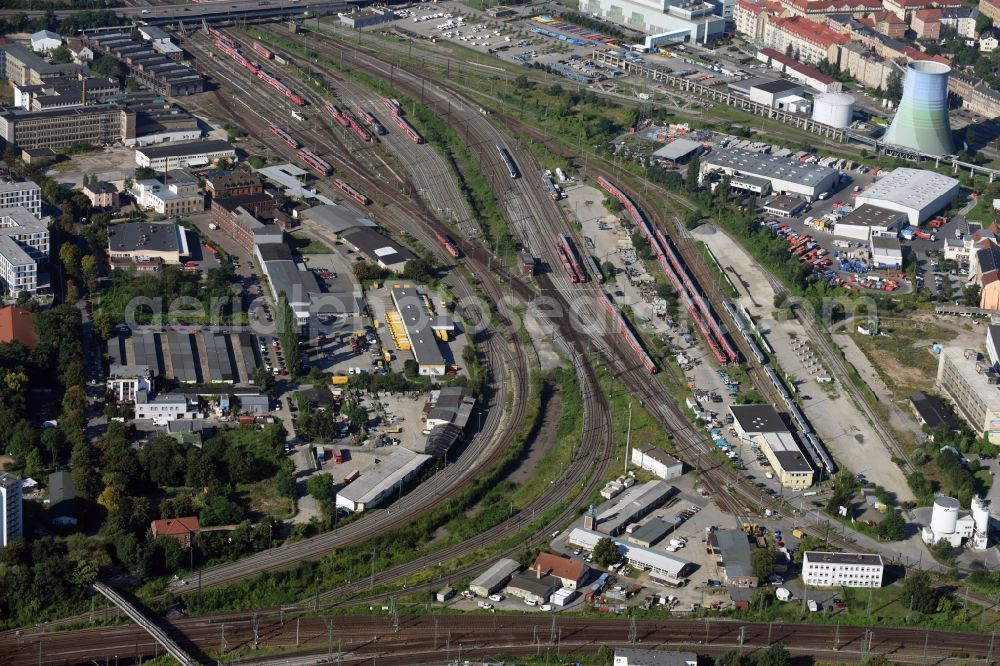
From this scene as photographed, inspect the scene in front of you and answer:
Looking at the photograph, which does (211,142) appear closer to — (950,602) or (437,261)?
(437,261)

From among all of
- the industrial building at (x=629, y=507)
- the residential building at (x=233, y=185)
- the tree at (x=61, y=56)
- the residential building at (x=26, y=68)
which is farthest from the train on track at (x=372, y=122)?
the industrial building at (x=629, y=507)

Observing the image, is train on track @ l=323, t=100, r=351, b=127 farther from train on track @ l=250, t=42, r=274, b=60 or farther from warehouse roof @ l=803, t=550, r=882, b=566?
warehouse roof @ l=803, t=550, r=882, b=566

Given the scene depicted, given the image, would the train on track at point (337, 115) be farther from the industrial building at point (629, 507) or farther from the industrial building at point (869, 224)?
the industrial building at point (629, 507)

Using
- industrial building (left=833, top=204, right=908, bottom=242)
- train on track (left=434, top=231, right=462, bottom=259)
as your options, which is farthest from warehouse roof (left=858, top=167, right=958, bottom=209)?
train on track (left=434, top=231, right=462, bottom=259)

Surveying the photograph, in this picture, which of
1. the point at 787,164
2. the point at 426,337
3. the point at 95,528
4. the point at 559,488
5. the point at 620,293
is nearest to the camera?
the point at 95,528

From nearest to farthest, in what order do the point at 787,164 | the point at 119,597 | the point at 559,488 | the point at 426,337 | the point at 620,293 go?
the point at 119,597
the point at 559,488
the point at 426,337
the point at 620,293
the point at 787,164

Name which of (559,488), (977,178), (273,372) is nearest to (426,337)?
(273,372)
